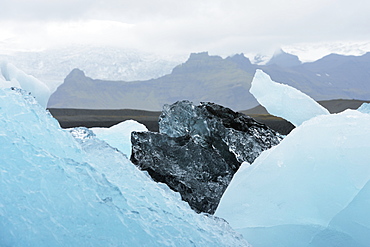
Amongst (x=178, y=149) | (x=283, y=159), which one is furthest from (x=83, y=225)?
(x=178, y=149)

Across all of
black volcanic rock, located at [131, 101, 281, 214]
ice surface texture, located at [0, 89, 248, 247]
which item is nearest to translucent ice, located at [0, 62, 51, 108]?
black volcanic rock, located at [131, 101, 281, 214]

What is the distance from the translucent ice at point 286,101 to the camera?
4.12 meters

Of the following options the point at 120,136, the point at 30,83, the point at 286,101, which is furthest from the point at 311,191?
the point at 30,83

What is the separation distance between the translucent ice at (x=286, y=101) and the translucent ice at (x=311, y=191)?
1640 millimetres

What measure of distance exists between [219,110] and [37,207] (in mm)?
2858

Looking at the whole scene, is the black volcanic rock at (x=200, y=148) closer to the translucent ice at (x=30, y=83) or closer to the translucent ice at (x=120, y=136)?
the translucent ice at (x=120, y=136)

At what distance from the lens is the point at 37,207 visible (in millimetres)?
1522

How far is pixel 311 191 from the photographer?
2242mm

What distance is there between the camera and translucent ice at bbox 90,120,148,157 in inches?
192

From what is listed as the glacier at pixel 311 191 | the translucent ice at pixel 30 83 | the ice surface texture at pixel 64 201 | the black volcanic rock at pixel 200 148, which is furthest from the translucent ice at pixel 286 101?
the translucent ice at pixel 30 83

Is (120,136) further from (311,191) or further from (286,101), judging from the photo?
(311,191)

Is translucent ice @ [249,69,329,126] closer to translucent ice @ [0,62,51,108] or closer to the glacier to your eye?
the glacier

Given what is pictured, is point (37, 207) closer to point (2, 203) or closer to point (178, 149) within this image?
point (2, 203)

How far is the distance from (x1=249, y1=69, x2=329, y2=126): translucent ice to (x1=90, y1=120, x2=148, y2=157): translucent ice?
5.28 feet
